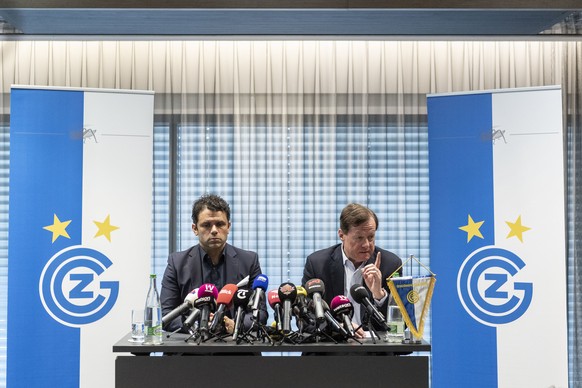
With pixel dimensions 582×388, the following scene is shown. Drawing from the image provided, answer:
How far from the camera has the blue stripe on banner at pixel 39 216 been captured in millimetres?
4355

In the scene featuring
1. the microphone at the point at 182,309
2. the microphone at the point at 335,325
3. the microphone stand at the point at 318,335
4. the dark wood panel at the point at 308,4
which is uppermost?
the dark wood panel at the point at 308,4

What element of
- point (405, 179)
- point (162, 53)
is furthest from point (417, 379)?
point (162, 53)

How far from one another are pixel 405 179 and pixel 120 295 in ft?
7.33

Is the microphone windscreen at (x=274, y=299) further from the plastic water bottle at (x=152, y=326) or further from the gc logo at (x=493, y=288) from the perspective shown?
the gc logo at (x=493, y=288)

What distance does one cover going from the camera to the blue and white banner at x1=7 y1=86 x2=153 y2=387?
436cm

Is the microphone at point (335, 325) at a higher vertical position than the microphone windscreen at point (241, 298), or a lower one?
lower

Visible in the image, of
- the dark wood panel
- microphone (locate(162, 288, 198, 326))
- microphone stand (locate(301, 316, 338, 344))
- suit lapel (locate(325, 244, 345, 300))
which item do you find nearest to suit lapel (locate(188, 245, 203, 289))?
suit lapel (locate(325, 244, 345, 300))

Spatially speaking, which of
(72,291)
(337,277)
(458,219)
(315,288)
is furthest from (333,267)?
(72,291)

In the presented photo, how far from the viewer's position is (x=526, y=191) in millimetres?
4441

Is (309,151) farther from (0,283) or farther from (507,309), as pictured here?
(0,283)

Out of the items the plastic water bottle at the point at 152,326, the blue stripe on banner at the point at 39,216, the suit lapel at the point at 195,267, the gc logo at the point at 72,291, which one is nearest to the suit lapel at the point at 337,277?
the suit lapel at the point at 195,267

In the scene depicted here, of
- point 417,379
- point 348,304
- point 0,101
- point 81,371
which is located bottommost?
point 81,371

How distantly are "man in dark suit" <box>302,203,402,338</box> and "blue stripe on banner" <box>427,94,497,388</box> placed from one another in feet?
3.61

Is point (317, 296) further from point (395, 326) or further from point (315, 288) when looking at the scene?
point (395, 326)
